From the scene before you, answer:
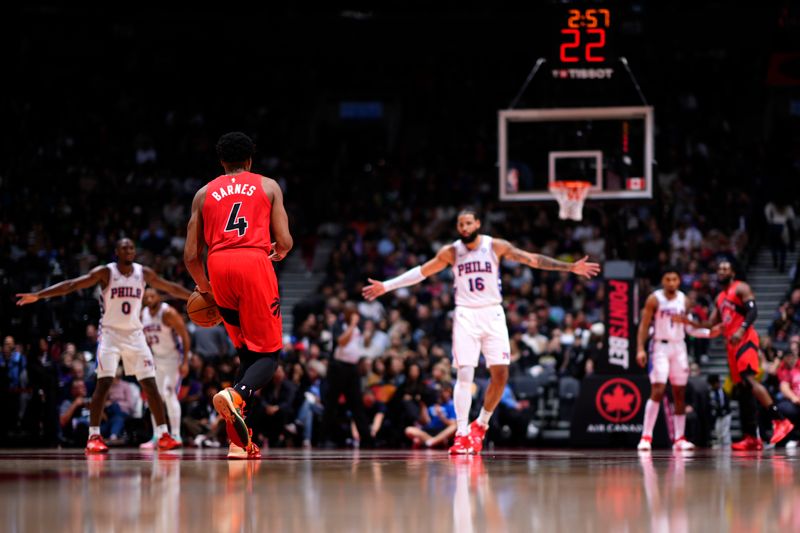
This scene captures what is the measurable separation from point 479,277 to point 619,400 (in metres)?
5.82

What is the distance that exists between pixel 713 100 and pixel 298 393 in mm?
15819

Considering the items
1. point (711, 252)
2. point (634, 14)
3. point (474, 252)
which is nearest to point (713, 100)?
point (711, 252)

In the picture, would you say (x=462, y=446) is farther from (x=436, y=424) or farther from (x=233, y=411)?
(x=436, y=424)

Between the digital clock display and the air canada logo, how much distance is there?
4330mm

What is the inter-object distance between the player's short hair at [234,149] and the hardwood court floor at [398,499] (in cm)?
216

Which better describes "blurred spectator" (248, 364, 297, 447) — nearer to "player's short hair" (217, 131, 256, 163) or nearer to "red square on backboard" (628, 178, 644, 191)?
"red square on backboard" (628, 178, 644, 191)

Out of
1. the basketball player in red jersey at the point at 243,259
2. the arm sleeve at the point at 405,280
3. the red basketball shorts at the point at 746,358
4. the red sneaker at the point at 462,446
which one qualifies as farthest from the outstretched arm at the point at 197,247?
the red basketball shorts at the point at 746,358

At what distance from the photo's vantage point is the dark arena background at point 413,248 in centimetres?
555

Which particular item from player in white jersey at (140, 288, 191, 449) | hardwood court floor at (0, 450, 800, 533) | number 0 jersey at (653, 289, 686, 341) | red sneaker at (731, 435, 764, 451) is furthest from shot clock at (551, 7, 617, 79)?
hardwood court floor at (0, 450, 800, 533)

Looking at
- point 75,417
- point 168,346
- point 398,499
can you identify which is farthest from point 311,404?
point 398,499

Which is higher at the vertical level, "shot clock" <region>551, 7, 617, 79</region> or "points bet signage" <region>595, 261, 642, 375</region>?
"shot clock" <region>551, 7, 617, 79</region>

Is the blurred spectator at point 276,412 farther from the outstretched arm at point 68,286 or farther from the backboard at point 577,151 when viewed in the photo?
the outstretched arm at point 68,286

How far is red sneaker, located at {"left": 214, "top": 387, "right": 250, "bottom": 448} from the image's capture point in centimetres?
712

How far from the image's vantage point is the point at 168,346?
47.1 ft
